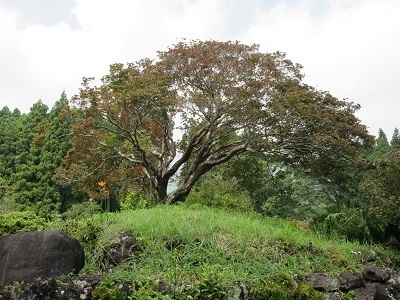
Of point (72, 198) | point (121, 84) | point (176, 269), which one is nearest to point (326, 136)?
point (121, 84)

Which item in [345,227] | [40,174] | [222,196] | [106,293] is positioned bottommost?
[106,293]

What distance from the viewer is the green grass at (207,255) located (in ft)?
14.4

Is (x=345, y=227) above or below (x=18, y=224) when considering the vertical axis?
below

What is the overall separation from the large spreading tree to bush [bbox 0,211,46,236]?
4.85 meters

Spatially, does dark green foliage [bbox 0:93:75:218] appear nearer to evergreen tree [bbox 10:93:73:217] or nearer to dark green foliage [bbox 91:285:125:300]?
evergreen tree [bbox 10:93:73:217]

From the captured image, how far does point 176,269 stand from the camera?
460cm

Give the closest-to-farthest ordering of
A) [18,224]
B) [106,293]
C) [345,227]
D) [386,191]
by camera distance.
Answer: [106,293] → [18,224] → [386,191] → [345,227]

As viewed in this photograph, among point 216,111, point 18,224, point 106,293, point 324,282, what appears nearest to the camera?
point 106,293

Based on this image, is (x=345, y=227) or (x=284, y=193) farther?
(x=284, y=193)

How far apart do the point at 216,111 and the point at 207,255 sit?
6.53 m

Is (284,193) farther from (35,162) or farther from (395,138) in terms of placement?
(395,138)

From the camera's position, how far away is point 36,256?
427 centimetres

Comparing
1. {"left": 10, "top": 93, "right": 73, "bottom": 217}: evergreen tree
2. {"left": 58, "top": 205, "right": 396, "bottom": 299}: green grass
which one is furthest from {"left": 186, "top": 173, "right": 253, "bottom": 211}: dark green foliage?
{"left": 10, "top": 93, "right": 73, "bottom": 217}: evergreen tree

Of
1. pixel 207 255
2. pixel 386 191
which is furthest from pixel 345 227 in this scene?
pixel 207 255
